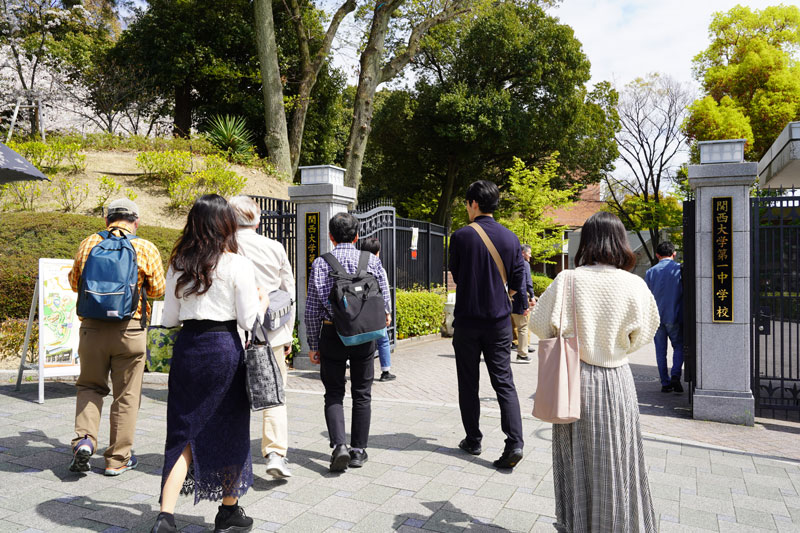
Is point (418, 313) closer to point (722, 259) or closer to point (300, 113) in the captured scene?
point (722, 259)

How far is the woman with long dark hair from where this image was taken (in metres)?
3.01

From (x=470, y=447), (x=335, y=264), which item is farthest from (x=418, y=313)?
(x=335, y=264)

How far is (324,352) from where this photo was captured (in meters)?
4.17

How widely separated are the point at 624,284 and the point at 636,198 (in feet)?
88.3

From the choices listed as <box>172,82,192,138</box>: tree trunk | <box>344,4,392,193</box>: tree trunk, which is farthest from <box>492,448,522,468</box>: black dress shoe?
<box>172,82,192,138</box>: tree trunk

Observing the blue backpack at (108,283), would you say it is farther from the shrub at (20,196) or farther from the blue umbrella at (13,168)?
the shrub at (20,196)

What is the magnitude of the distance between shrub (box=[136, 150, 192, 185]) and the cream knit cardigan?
11868 millimetres

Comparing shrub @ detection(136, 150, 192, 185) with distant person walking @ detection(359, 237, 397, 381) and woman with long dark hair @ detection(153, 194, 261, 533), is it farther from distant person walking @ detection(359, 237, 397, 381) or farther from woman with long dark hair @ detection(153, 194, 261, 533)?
woman with long dark hair @ detection(153, 194, 261, 533)

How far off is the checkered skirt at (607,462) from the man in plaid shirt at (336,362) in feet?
5.50

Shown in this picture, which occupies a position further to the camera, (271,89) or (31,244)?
(271,89)

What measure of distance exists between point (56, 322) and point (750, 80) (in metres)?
28.0

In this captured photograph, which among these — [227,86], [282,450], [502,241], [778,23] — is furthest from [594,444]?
[778,23]

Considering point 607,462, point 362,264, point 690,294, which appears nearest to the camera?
point 607,462

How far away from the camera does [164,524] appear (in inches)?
114
